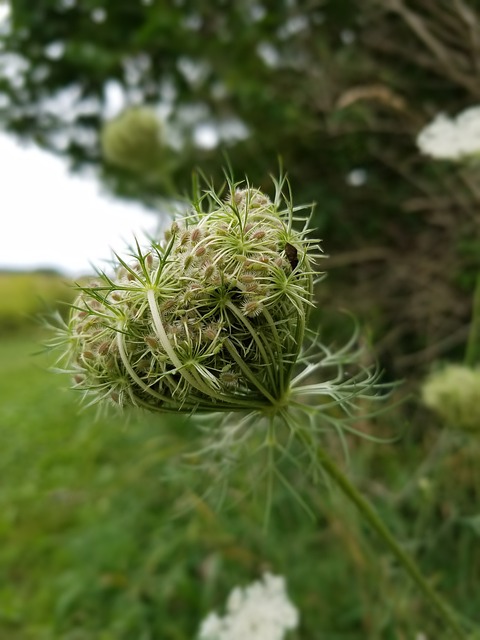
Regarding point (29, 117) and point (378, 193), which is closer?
point (378, 193)

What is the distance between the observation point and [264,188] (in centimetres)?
354

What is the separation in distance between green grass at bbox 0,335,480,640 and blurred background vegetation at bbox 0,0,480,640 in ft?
0.06

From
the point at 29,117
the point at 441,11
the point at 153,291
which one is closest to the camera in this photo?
the point at 153,291

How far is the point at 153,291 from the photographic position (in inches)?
41.3

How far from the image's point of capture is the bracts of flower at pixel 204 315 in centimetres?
104

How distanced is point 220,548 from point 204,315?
2155 millimetres

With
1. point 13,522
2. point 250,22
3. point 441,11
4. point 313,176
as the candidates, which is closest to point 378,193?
point 313,176

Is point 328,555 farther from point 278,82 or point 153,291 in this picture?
point 278,82

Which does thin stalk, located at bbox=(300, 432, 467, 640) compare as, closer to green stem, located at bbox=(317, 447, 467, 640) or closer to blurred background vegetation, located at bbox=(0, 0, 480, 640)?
green stem, located at bbox=(317, 447, 467, 640)

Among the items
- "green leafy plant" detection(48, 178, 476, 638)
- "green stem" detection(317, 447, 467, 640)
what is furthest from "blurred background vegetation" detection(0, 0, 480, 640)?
"green leafy plant" detection(48, 178, 476, 638)

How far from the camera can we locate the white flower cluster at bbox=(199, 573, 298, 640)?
1829 mm

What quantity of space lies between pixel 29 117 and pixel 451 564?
3.90 m

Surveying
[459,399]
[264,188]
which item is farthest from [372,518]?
[264,188]

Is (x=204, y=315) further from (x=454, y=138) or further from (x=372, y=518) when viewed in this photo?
(x=454, y=138)
